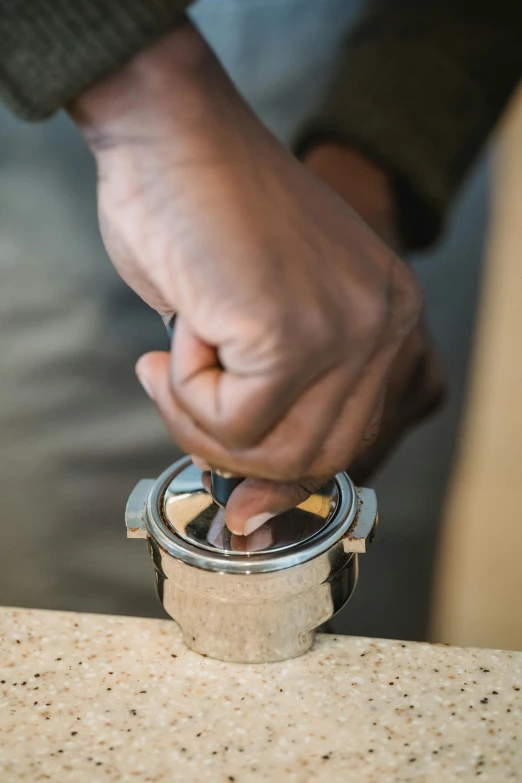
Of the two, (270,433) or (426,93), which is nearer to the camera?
(270,433)

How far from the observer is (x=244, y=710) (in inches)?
17.1

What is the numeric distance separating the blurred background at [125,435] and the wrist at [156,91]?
543 millimetres

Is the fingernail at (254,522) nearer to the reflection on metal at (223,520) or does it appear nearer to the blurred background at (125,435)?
the reflection on metal at (223,520)

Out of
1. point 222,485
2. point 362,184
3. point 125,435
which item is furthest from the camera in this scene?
point 125,435

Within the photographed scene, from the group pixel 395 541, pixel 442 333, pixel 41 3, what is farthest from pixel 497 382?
pixel 41 3

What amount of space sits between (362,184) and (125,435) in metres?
0.41

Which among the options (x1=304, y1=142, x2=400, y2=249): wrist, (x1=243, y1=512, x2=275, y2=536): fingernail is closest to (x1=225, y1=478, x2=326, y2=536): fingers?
(x1=243, y1=512, x2=275, y2=536): fingernail

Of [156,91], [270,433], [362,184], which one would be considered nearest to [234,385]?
[270,433]

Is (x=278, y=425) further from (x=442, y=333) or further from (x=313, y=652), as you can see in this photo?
(x=442, y=333)

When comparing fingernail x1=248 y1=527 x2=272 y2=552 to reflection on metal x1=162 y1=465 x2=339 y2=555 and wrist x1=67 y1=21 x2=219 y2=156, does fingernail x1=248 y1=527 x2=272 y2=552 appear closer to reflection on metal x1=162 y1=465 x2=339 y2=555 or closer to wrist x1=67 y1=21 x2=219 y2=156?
reflection on metal x1=162 y1=465 x2=339 y2=555

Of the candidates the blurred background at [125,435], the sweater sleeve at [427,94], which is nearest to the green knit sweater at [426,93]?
the sweater sleeve at [427,94]

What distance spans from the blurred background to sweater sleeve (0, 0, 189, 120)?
558mm

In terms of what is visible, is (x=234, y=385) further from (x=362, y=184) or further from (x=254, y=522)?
(x=362, y=184)

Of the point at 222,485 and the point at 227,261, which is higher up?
the point at 227,261
